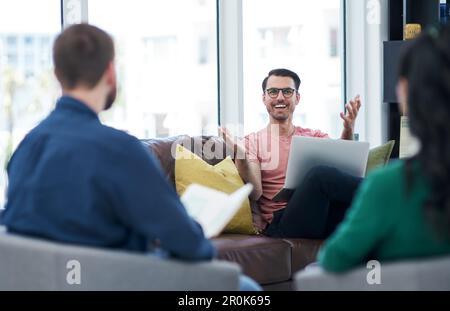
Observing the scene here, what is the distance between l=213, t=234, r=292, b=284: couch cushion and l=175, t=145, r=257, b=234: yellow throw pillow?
0.36ft

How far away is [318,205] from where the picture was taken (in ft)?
12.5

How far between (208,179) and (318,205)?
565 mm

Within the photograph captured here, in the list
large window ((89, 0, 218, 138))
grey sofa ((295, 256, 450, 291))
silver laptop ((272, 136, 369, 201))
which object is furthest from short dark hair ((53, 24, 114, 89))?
large window ((89, 0, 218, 138))

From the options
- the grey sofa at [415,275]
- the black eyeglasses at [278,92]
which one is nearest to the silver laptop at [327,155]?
the black eyeglasses at [278,92]

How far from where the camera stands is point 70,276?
2004 mm

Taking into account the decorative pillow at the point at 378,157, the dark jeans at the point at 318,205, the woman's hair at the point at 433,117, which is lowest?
the dark jeans at the point at 318,205

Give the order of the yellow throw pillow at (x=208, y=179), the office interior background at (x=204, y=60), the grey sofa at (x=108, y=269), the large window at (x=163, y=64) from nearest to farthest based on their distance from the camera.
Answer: the grey sofa at (x=108, y=269)
the yellow throw pillow at (x=208, y=179)
the office interior background at (x=204, y=60)
the large window at (x=163, y=64)

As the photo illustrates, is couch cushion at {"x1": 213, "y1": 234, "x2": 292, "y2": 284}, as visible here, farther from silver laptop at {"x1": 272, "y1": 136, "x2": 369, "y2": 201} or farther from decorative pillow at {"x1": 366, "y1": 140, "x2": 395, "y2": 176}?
decorative pillow at {"x1": 366, "y1": 140, "x2": 395, "y2": 176}

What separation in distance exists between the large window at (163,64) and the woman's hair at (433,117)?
2906 millimetres

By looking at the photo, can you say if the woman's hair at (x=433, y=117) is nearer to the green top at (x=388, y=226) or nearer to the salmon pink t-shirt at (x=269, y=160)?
the green top at (x=388, y=226)

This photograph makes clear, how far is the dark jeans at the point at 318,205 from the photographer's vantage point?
3734mm

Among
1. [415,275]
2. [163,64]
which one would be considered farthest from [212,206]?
[163,64]
